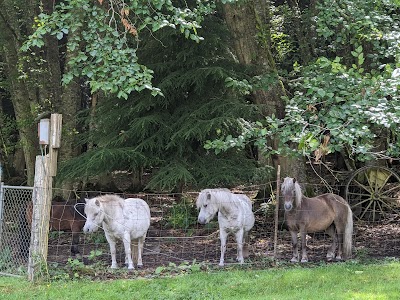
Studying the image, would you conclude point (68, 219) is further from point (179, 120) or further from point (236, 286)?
point (236, 286)

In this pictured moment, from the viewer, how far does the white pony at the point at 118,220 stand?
819 centimetres

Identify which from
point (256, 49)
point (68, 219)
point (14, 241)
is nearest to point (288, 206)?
point (68, 219)

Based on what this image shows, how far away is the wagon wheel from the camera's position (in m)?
12.0

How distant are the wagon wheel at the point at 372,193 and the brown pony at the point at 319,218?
100 inches

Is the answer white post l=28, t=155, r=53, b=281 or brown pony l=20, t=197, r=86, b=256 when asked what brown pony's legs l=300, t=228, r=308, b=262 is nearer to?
brown pony l=20, t=197, r=86, b=256

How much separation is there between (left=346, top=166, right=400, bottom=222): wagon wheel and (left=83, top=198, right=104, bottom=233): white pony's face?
5862 millimetres

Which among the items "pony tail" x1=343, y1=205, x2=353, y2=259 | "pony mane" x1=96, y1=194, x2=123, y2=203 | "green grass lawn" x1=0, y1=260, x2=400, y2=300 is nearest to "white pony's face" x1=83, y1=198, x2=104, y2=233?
"pony mane" x1=96, y1=194, x2=123, y2=203

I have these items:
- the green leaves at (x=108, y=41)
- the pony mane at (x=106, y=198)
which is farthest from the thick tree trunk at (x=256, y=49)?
the pony mane at (x=106, y=198)

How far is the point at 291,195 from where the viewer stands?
8.76 metres

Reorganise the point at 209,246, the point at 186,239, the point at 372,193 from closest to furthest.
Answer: the point at 209,246
the point at 186,239
the point at 372,193

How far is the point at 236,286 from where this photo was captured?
284 inches

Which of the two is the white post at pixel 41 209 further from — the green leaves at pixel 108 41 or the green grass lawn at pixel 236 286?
the green leaves at pixel 108 41

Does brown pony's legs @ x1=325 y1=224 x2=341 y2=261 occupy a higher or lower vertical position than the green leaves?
lower

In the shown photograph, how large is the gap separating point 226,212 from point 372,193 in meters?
4.56
